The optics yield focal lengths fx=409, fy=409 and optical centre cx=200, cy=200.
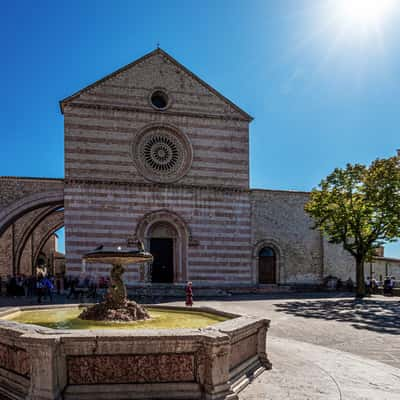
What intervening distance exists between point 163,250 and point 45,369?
17.7m

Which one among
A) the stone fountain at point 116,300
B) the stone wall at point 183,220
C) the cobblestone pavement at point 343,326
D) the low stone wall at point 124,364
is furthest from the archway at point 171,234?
the low stone wall at point 124,364

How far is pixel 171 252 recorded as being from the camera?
73.3 feet

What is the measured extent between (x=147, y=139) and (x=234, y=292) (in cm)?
956

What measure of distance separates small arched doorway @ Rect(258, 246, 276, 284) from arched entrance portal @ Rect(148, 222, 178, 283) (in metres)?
5.52

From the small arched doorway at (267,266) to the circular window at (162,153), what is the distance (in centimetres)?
700

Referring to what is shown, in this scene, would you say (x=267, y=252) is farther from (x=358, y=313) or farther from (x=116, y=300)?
(x=116, y=300)

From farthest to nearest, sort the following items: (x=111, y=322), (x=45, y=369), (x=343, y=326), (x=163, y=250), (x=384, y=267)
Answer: (x=384, y=267), (x=163, y=250), (x=343, y=326), (x=111, y=322), (x=45, y=369)

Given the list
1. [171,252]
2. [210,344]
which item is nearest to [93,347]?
[210,344]

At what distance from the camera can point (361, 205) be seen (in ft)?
66.4

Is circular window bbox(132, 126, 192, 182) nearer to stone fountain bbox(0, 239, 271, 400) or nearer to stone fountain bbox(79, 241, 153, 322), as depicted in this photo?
stone fountain bbox(79, 241, 153, 322)

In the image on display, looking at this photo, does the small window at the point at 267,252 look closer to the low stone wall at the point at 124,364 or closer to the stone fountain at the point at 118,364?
the stone fountain at the point at 118,364

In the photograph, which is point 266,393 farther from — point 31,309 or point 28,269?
point 28,269

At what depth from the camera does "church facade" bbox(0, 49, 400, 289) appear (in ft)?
68.8

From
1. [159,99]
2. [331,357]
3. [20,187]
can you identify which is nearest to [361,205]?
[159,99]
